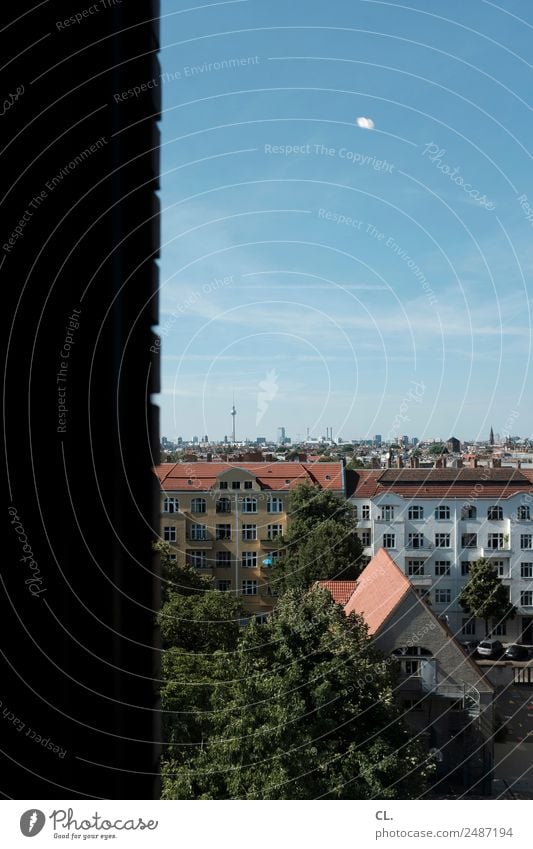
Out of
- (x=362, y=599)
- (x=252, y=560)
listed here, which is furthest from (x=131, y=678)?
(x=252, y=560)

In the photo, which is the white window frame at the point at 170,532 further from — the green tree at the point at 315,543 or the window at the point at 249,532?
the green tree at the point at 315,543

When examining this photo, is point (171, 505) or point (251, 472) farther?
point (251, 472)

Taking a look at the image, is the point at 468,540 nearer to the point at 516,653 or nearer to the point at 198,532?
the point at 516,653

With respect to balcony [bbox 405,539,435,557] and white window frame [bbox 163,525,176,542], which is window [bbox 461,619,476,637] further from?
white window frame [bbox 163,525,176,542]

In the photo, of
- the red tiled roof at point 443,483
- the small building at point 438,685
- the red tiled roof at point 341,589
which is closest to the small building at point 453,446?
the red tiled roof at point 443,483

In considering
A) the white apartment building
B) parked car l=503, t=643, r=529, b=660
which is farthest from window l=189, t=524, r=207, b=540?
parked car l=503, t=643, r=529, b=660

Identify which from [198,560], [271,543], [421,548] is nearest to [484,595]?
[421,548]

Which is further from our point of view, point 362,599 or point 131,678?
point 362,599
